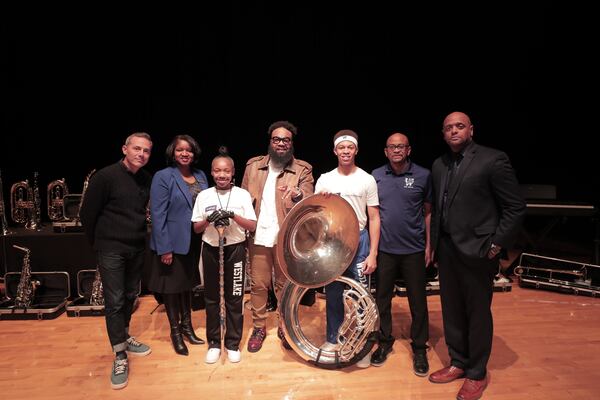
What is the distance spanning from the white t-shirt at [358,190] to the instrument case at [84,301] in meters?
2.56

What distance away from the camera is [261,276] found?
306cm

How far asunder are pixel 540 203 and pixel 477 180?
344cm

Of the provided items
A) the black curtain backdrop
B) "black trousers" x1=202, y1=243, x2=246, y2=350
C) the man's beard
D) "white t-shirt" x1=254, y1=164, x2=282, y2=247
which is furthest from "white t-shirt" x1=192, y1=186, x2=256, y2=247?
the black curtain backdrop

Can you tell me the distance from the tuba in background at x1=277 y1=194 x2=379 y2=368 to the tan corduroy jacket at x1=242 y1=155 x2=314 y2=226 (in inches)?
17.2

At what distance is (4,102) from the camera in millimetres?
4812

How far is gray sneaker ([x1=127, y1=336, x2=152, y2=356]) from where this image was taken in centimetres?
294

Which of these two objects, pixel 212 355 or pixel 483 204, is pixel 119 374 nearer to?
pixel 212 355

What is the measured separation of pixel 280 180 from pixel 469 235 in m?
1.46

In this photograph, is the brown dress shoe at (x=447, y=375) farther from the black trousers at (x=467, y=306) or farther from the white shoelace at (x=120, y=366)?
the white shoelace at (x=120, y=366)

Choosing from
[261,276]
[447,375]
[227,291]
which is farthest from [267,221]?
[447,375]

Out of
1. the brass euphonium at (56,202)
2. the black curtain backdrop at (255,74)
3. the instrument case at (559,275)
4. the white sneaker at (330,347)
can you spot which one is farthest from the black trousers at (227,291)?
the instrument case at (559,275)

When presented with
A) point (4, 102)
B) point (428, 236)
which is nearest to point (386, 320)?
point (428, 236)

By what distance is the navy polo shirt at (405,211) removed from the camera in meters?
2.65

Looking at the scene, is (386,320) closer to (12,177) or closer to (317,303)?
(317,303)
